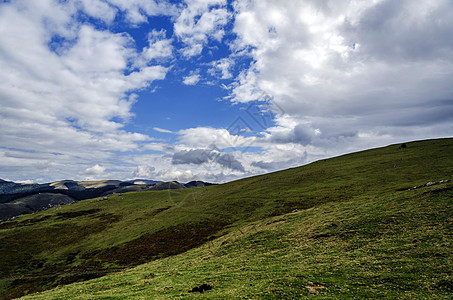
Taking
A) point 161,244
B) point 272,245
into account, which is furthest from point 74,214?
point 272,245

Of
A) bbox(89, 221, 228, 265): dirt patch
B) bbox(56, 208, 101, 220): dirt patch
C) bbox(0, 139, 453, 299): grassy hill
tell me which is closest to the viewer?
bbox(0, 139, 453, 299): grassy hill

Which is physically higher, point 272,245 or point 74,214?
point 74,214

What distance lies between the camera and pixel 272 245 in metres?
33.6

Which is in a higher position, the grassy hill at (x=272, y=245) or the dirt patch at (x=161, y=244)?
the grassy hill at (x=272, y=245)

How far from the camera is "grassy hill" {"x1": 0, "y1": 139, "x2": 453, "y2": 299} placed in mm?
18562

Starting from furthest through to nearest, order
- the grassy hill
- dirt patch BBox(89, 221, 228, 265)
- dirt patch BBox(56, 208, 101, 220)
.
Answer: dirt patch BBox(56, 208, 101, 220) < dirt patch BBox(89, 221, 228, 265) < the grassy hill

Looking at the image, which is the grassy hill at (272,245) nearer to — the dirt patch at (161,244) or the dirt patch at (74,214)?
the dirt patch at (161,244)

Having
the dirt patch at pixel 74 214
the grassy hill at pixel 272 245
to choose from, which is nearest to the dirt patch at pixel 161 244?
the grassy hill at pixel 272 245

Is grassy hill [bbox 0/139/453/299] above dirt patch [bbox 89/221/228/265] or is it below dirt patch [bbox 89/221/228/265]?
above

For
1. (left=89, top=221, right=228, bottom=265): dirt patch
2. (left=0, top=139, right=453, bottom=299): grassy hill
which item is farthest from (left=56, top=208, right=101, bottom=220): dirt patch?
(left=89, top=221, right=228, bottom=265): dirt patch

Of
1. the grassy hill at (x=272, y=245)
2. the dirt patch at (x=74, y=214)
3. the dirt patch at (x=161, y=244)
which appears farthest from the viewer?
the dirt patch at (x=74, y=214)

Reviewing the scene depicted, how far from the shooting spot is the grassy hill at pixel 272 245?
18.6m

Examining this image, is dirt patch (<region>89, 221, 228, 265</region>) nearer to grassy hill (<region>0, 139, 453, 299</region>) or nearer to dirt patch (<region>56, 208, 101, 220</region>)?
grassy hill (<region>0, 139, 453, 299</region>)

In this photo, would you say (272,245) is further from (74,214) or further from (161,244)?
(74,214)
